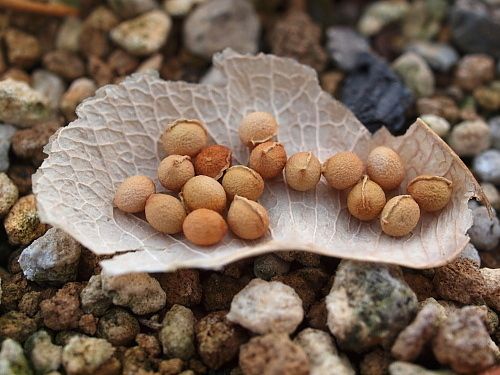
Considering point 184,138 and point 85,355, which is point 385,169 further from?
point 85,355

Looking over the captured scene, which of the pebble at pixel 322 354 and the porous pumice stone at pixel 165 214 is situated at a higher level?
the porous pumice stone at pixel 165 214

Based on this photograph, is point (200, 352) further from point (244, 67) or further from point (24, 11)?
point (24, 11)

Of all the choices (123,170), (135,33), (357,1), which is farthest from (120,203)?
(357,1)

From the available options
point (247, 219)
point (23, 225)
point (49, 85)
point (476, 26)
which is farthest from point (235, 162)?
point (476, 26)

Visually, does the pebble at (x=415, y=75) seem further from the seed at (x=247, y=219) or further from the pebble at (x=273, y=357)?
the pebble at (x=273, y=357)

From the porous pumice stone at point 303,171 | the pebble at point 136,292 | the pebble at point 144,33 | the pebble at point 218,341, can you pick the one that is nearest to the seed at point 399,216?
the porous pumice stone at point 303,171
